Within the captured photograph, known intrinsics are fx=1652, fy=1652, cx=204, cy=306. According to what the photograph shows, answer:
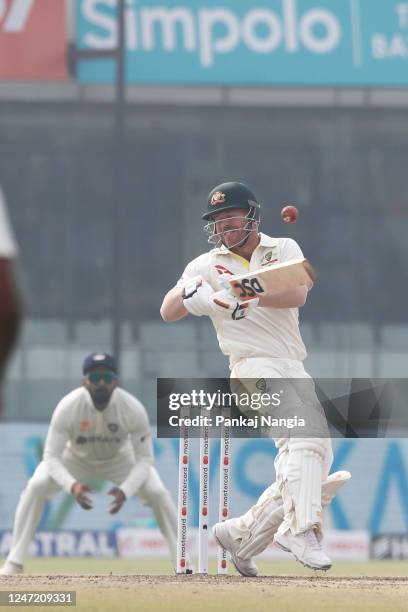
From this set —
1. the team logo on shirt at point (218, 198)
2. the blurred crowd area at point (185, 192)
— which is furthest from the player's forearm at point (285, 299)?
the blurred crowd area at point (185, 192)

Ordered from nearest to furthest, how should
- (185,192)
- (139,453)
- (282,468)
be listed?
(282,468) < (139,453) < (185,192)

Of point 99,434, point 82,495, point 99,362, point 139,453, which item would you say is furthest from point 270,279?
point 99,434

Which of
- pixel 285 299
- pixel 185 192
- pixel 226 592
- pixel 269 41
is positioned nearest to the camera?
pixel 226 592

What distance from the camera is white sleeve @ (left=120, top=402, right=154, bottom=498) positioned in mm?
11234

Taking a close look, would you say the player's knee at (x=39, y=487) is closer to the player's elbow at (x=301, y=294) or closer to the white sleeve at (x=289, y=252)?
the white sleeve at (x=289, y=252)

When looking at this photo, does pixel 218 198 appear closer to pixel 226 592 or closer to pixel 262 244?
pixel 262 244

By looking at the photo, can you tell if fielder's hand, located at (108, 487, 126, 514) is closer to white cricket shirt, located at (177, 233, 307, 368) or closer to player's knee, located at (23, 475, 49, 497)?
player's knee, located at (23, 475, 49, 497)

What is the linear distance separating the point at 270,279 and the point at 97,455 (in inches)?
206

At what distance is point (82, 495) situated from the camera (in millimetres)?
10352

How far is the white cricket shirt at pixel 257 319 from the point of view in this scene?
7.44 meters

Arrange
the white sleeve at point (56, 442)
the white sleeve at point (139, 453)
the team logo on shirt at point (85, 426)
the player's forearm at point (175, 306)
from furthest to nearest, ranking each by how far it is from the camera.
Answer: the team logo on shirt at point (85, 426)
the white sleeve at point (139, 453)
the white sleeve at point (56, 442)
the player's forearm at point (175, 306)

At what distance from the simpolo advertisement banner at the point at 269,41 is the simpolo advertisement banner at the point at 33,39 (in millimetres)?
778

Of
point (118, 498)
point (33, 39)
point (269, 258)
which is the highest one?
point (33, 39)

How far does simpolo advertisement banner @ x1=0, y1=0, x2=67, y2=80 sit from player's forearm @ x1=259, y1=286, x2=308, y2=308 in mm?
20393
